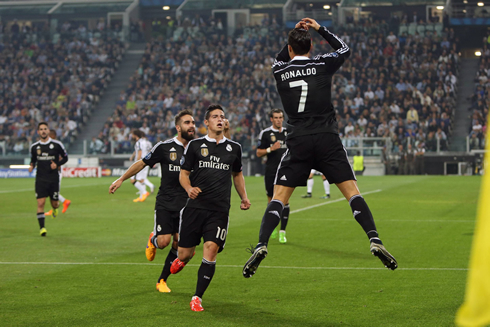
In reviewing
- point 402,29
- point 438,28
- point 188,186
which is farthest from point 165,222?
point 438,28

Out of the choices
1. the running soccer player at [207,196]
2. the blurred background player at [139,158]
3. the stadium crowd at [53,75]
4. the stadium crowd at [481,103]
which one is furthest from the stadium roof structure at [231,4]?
the running soccer player at [207,196]

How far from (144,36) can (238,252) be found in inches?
1748

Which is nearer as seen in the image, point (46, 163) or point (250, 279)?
point (250, 279)

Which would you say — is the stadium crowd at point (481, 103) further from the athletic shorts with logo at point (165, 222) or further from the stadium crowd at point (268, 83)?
the athletic shorts with logo at point (165, 222)

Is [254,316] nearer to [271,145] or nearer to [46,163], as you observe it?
[271,145]

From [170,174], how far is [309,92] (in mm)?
2993

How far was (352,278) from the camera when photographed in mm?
8773

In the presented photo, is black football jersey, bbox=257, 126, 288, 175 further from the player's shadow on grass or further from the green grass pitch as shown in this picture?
the player's shadow on grass

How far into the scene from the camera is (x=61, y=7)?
175 ft

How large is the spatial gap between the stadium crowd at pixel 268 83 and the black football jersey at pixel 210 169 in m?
30.3

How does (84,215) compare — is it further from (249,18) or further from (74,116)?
(249,18)

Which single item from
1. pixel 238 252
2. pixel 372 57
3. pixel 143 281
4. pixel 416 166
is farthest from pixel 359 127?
pixel 143 281

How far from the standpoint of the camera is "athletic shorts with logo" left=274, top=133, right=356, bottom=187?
20.4 ft

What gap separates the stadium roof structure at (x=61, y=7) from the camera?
52.4 meters
